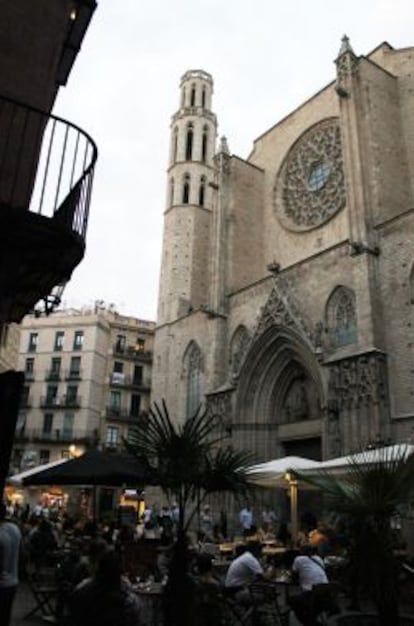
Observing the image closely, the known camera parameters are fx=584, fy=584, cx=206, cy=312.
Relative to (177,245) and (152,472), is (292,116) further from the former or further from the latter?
(152,472)

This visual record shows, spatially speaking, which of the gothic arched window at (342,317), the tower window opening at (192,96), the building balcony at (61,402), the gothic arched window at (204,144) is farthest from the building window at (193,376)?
the tower window opening at (192,96)

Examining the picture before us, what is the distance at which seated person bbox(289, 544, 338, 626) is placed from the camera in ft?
19.9

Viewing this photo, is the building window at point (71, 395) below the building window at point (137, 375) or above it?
below

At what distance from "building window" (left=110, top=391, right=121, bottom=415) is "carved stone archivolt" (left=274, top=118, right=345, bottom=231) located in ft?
67.0

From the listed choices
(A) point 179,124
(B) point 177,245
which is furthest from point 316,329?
(A) point 179,124

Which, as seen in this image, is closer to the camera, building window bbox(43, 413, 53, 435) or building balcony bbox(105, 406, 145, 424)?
building window bbox(43, 413, 53, 435)

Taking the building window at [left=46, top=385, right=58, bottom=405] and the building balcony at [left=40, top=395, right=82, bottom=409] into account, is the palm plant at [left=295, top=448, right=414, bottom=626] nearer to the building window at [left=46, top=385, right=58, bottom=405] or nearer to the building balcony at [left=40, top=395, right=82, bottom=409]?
the building balcony at [left=40, top=395, right=82, bottom=409]

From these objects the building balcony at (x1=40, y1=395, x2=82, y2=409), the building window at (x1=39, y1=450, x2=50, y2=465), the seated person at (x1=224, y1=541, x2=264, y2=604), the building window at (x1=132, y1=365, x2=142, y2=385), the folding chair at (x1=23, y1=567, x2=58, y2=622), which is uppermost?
the building window at (x1=132, y1=365, x2=142, y2=385)

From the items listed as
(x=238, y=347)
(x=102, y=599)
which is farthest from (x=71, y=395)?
(x=102, y=599)

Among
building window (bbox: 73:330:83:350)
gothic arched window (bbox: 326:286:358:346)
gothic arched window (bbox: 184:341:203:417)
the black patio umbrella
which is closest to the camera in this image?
the black patio umbrella

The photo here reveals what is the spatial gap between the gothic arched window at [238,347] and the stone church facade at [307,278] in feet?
0.20

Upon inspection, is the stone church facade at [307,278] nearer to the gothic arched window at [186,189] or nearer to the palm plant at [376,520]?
the gothic arched window at [186,189]

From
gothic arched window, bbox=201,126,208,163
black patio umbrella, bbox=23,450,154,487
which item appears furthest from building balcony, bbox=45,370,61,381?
black patio umbrella, bbox=23,450,154,487

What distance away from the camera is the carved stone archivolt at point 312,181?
22.4 meters
